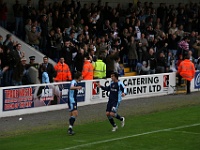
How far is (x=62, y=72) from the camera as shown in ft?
82.9

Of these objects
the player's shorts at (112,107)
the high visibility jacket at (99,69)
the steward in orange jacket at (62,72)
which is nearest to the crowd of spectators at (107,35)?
the high visibility jacket at (99,69)

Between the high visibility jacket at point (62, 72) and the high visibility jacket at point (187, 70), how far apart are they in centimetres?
650

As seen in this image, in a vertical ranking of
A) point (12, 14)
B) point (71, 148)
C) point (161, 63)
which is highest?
point (12, 14)

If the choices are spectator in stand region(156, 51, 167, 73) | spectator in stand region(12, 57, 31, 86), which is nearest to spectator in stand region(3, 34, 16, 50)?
spectator in stand region(12, 57, 31, 86)

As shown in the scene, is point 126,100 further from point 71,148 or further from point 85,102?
point 71,148

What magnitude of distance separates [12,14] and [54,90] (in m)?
8.25

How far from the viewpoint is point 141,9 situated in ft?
116

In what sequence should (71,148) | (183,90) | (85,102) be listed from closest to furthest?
(71,148), (85,102), (183,90)

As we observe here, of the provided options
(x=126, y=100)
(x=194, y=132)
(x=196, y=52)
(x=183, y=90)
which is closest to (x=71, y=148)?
(x=194, y=132)

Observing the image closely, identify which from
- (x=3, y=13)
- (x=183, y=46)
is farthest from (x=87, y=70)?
(x=183, y=46)

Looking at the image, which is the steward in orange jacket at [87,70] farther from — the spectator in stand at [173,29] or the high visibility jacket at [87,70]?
the spectator in stand at [173,29]

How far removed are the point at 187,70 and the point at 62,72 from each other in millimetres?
6997

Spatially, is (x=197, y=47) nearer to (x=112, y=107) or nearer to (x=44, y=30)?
(x=44, y=30)

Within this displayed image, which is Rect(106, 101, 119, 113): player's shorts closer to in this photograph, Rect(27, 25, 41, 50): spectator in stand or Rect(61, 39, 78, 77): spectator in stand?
Rect(61, 39, 78, 77): spectator in stand
